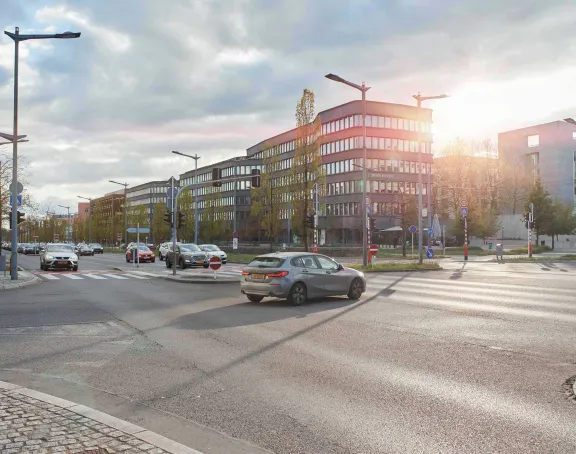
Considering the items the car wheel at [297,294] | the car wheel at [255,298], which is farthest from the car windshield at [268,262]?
the car wheel at [255,298]

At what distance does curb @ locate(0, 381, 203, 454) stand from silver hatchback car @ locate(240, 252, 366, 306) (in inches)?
355

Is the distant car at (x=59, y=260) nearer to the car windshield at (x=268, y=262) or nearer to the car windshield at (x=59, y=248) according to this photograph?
the car windshield at (x=59, y=248)

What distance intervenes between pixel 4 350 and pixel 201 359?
3.32 metres

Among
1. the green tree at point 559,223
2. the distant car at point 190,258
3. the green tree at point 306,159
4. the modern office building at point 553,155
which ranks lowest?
the distant car at point 190,258

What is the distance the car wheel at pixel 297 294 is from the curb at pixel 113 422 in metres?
9.17

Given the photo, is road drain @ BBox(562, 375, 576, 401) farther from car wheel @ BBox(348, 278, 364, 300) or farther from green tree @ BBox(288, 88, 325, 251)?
green tree @ BBox(288, 88, 325, 251)

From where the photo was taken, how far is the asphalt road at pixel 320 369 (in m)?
5.14

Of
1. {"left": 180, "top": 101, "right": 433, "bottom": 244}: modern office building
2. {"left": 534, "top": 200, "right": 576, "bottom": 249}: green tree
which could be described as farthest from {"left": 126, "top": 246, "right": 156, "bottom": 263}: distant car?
{"left": 534, "top": 200, "right": 576, "bottom": 249}: green tree

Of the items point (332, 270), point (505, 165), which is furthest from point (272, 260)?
point (505, 165)

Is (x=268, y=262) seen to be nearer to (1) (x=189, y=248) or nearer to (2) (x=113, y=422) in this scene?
(2) (x=113, y=422)

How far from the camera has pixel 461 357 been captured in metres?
8.41

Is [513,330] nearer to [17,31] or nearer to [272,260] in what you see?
[272,260]

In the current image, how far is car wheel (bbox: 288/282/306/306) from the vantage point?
15125 millimetres

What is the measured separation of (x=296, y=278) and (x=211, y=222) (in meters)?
74.8
